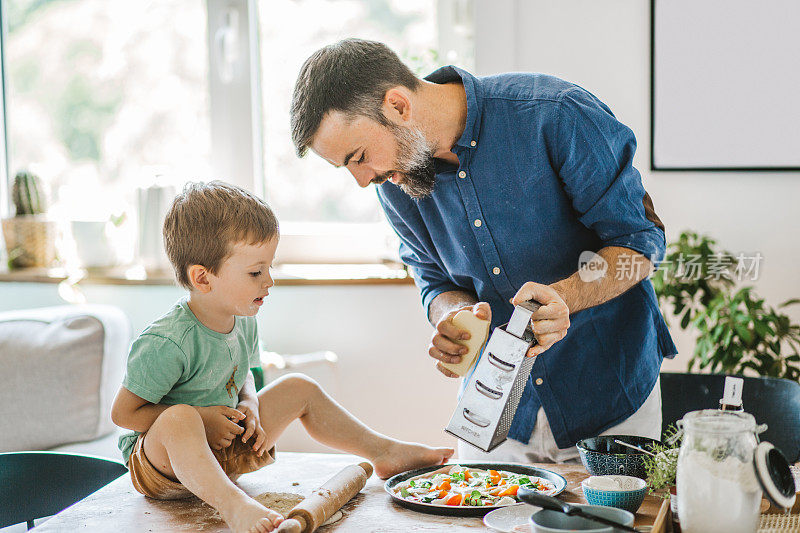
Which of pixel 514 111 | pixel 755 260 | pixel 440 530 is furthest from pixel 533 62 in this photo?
pixel 440 530

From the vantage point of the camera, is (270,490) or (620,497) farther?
(270,490)

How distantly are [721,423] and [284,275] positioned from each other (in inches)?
85.0

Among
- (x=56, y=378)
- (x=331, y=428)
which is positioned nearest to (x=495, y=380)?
(x=331, y=428)

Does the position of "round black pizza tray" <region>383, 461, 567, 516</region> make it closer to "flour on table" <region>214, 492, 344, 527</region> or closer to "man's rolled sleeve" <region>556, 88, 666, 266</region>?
"flour on table" <region>214, 492, 344, 527</region>

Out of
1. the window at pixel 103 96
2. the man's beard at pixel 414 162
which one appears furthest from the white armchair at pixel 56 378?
the man's beard at pixel 414 162

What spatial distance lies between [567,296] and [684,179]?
1.59 m

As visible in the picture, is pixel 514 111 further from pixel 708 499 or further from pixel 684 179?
pixel 684 179

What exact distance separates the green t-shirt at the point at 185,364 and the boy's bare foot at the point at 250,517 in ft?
0.94

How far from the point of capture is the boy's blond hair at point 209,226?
1556 millimetres

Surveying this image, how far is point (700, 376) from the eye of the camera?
1863 mm

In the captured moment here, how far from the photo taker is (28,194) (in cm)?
321

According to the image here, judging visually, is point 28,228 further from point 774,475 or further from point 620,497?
point 774,475

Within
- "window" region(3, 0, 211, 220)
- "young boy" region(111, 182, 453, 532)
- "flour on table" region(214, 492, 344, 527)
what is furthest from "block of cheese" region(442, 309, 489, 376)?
"window" region(3, 0, 211, 220)

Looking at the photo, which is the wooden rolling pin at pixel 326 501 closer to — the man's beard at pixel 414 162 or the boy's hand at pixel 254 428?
the boy's hand at pixel 254 428
